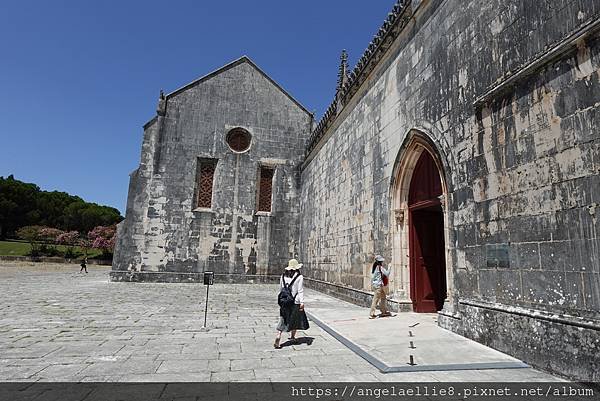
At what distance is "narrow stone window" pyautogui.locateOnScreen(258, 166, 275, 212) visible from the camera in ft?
60.0

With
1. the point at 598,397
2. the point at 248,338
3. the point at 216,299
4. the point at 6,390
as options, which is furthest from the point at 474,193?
the point at 216,299

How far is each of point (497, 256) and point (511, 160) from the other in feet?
4.28

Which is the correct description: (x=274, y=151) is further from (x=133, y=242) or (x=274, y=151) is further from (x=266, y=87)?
(x=133, y=242)

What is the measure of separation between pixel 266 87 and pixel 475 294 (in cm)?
1670

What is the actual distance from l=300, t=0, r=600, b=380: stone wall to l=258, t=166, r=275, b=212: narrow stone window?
35.4 ft

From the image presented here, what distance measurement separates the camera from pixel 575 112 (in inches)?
148

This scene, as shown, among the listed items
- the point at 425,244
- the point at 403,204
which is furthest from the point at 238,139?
the point at 425,244

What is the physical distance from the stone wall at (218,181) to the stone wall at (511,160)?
1044 centimetres

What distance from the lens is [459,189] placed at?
5.66 meters

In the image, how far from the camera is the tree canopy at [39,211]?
42031 mm

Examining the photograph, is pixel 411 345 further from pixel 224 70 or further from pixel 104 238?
pixel 104 238

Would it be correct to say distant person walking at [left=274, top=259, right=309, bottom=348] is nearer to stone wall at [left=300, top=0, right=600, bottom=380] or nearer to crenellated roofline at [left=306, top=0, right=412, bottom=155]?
stone wall at [left=300, top=0, right=600, bottom=380]

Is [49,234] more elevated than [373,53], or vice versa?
[373,53]

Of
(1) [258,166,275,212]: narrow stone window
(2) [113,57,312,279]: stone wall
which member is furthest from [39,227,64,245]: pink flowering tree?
(1) [258,166,275,212]: narrow stone window
